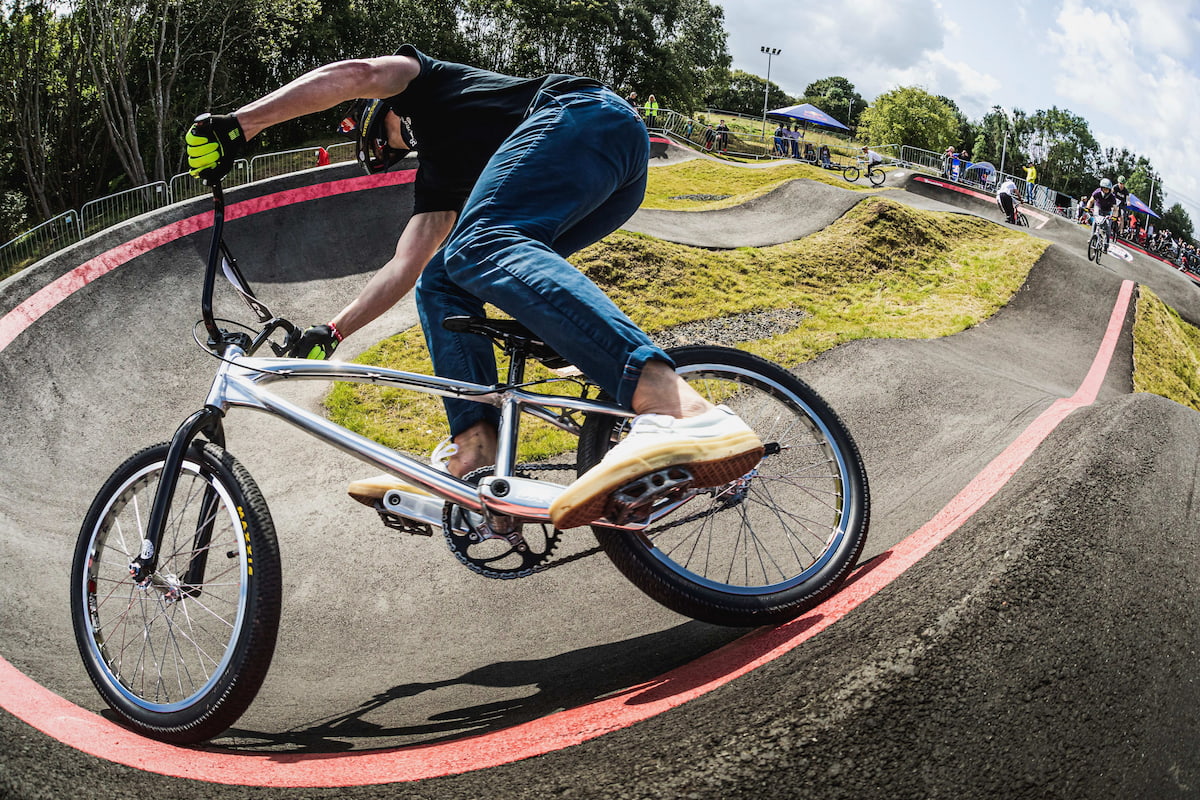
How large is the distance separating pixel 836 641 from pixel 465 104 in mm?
2279

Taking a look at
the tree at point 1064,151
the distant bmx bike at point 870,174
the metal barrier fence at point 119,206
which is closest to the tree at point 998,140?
the tree at point 1064,151

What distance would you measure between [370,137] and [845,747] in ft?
8.98

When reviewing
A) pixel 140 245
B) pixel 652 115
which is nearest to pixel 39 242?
pixel 140 245

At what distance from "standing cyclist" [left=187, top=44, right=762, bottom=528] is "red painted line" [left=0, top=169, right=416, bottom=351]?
703 centimetres

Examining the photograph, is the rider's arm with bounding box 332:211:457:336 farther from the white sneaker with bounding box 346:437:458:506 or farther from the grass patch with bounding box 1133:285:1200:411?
the grass patch with bounding box 1133:285:1200:411

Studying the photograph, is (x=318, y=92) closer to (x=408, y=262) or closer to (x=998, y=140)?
(x=408, y=262)

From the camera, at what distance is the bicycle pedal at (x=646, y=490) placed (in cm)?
210

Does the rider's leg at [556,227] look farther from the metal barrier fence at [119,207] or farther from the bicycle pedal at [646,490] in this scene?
the metal barrier fence at [119,207]

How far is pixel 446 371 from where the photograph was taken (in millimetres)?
2820

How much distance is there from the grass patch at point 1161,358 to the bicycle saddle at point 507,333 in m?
7.95

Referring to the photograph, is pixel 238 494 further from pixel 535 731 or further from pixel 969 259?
pixel 969 259

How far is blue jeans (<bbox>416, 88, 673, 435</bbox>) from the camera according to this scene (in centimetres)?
227

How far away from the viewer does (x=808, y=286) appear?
9930 mm

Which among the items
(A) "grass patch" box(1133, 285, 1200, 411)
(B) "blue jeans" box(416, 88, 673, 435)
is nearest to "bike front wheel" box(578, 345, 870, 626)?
(B) "blue jeans" box(416, 88, 673, 435)
